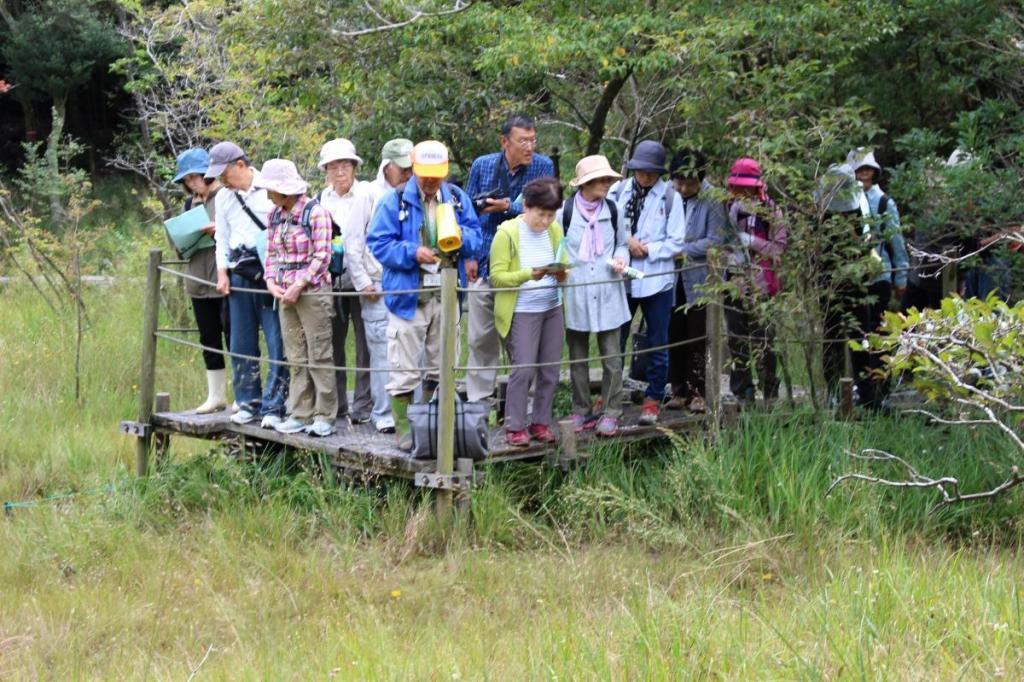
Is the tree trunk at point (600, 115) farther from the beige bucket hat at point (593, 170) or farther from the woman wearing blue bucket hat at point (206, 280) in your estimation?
the woman wearing blue bucket hat at point (206, 280)

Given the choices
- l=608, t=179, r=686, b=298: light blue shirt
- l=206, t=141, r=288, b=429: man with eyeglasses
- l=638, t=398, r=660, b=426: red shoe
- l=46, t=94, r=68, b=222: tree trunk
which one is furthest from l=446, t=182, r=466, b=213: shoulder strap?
l=46, t=94, r=68, b=222: tree trunk

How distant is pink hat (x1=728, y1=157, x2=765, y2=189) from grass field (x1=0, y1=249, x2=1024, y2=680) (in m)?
1.36

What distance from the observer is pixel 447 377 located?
7.06 meters

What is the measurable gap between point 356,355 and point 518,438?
5.00 ft

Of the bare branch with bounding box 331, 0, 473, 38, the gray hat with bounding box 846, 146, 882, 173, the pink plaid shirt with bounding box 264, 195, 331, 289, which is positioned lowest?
the pink plaid shirt with bounding box 264, 195, 331, 289

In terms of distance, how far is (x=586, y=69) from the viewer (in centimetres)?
1073

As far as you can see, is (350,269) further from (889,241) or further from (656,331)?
(889,241)

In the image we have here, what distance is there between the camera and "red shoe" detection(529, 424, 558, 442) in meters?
7.65

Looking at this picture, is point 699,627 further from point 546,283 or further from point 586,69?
point 586,69

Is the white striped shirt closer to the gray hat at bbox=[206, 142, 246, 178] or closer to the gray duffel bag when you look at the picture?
the gray duffel bag

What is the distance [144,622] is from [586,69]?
6138mm

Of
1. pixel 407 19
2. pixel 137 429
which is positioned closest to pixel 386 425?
pixel 137 429

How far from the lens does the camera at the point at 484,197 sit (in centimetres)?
812

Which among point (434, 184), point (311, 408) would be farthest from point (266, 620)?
point (434, 184)
